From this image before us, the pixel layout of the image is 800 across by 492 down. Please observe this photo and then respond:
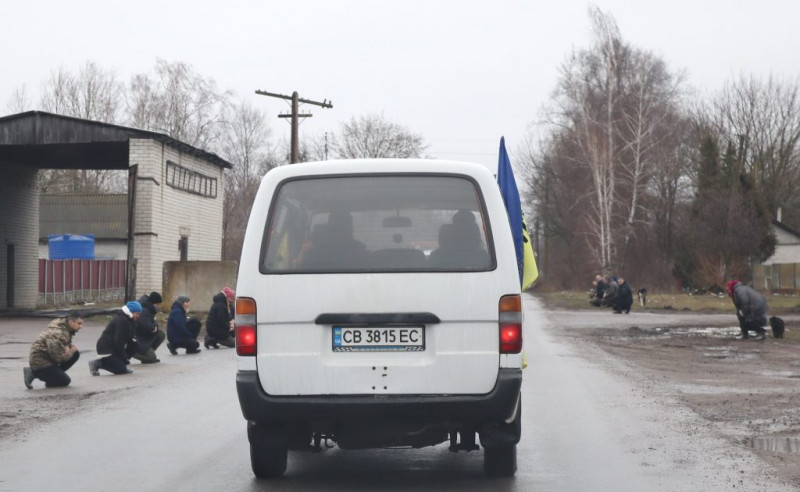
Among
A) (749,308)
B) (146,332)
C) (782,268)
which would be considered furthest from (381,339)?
(782,268)

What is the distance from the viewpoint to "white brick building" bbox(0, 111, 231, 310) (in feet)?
103

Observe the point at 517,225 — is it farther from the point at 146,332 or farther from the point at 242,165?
the point at 242,165

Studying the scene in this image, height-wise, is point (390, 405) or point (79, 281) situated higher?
point (79, 281)

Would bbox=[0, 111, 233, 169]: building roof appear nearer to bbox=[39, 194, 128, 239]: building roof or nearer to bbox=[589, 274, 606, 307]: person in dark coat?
bbox=[589, 274, 606, 307]: person in dark coat

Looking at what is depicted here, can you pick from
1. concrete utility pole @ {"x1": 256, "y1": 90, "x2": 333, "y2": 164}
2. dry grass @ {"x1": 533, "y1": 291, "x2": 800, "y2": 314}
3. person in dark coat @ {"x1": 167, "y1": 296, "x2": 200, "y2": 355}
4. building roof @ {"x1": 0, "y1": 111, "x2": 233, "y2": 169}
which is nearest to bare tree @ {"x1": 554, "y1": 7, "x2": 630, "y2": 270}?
dry grass @ {"x1": 533, "y1": 291, "x2": 800, "y2": 314}

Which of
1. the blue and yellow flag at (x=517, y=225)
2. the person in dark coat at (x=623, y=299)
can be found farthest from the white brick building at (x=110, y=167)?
the blue and yellow flag at (x=517, y=225)

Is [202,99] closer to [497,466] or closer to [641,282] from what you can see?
[641,282]

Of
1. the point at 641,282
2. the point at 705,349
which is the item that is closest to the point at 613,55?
the point at 641,282

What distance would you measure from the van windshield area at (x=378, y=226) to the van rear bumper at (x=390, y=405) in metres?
0.71

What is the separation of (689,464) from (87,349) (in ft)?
48.3

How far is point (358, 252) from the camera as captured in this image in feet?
21.7

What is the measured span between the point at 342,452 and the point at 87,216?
5410 centimetres

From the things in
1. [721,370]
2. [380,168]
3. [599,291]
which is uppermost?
[380,168]

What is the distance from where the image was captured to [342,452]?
8.62 m
